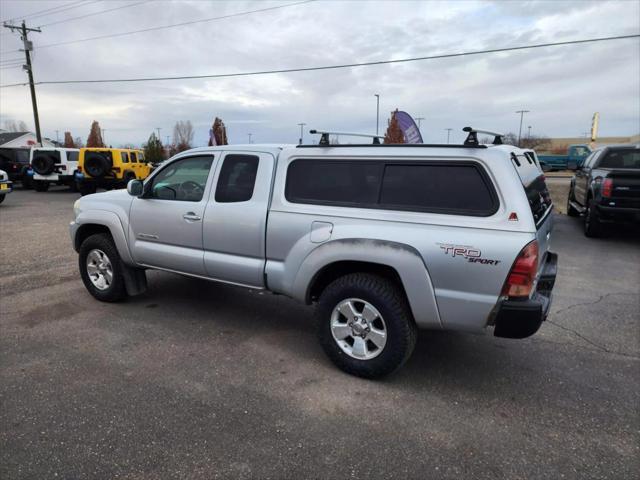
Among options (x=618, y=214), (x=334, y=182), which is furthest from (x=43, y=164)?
(x=618, y=214)

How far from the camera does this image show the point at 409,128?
11211 millimetres

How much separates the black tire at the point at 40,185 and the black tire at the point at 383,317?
20494 millimetres

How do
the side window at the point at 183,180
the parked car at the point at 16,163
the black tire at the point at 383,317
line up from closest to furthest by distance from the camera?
1. the black tire at the point at 383,317
2. the side window at the point at 183,180
3. the parked car at the point at 16,163

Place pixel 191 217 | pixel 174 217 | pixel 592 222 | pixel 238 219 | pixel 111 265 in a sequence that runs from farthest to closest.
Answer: pixel 592 222
pixel 111 265
pixel 174 217
pixel 191 217
pixel 238 219

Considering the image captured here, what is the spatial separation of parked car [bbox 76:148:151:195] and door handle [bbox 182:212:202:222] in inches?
581

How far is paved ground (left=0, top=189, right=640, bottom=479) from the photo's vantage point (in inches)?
103

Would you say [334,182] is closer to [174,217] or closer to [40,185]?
[174,217]

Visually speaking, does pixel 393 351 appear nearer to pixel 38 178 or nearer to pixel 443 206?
pixel 443 206

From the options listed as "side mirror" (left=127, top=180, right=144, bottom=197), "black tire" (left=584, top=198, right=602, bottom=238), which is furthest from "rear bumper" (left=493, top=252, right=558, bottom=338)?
"black tire" (left=584, top=198, right=602, bottom=238)

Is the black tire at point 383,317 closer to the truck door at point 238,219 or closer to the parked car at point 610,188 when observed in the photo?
the truck door at point 238,219

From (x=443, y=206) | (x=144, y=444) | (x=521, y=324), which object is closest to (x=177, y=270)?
(x=144, y=444)

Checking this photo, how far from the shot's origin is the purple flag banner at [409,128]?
431 inches

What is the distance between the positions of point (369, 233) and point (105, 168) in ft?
57.7

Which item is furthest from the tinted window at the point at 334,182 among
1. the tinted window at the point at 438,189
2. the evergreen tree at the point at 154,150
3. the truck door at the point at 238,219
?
the evergreen tree at the point at 154,150
